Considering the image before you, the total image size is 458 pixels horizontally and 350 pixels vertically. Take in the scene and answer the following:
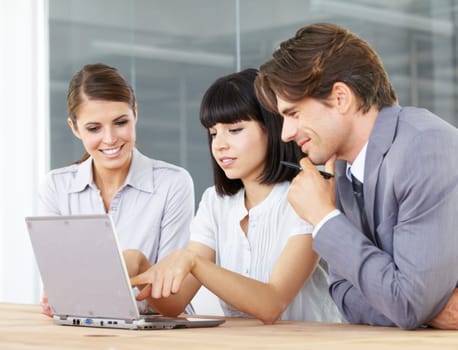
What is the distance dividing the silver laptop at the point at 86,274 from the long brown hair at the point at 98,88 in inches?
38.2

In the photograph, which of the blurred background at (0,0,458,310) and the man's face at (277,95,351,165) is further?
the blurred background at (0,0,458,310)

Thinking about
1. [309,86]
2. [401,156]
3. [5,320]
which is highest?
[309,86]

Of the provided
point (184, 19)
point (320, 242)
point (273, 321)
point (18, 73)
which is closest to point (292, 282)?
point (273, 321)

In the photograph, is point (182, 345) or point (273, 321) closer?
point (182, 345)

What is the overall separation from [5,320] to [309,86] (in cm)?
95

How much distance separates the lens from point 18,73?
517 cm

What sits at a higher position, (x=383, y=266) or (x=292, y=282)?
(x=383, y=266)

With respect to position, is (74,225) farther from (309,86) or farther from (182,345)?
(309,86)

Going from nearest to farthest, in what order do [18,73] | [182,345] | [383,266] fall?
1. [182,345]
2. [383,266]
3. [18,73]

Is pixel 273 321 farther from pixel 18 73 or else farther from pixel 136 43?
pixel 18 73

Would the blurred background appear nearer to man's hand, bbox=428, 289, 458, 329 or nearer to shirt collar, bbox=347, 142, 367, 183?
shirt collar, bbox=347, 142, 367, 183

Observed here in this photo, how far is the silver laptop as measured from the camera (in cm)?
180

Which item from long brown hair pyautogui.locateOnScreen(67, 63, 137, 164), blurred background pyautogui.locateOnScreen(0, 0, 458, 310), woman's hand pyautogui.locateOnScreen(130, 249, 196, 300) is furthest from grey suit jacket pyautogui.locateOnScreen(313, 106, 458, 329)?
blurred background pyautogui.locateOnScreen(0, 0, 458, 310)

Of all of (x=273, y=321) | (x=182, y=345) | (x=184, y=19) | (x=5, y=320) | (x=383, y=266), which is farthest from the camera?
(x=184, y=19)
